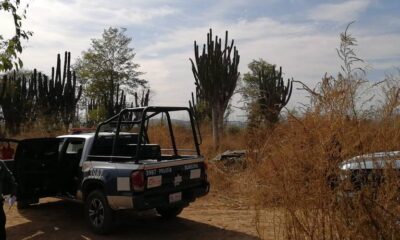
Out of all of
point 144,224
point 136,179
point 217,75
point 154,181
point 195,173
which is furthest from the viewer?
point 217,75

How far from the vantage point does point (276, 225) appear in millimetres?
4883

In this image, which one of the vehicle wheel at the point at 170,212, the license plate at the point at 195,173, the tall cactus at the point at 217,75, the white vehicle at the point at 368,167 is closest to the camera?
the white vehicle at the point at 368,167

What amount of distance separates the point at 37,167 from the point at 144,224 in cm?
199

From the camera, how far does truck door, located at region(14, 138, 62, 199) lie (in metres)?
7.66

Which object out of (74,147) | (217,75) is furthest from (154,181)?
(217,75)

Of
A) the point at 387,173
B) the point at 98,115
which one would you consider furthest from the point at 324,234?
the point at 98,115

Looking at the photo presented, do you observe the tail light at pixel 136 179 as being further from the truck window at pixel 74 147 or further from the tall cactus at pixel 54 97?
the tall cactus at pixel 54 97

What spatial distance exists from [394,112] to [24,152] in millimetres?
5848

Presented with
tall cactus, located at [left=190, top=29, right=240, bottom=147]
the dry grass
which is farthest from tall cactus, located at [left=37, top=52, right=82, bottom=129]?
the dry grass

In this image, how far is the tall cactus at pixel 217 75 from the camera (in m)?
19.0

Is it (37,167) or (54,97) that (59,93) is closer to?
(54,97)

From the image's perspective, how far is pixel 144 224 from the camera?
25.2 feet

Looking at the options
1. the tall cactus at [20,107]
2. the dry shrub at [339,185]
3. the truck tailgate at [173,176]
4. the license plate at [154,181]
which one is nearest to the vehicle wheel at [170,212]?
the truck tailgate at [173,176]

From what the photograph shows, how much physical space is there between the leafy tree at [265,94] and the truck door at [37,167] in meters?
3.34
